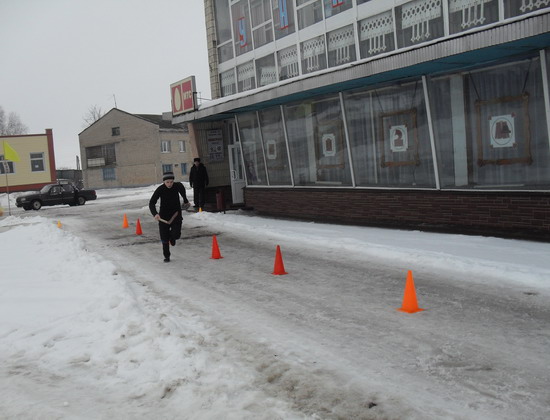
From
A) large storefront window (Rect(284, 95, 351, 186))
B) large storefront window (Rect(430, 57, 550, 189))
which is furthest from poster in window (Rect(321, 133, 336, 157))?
large storefront window (Rect(430, 57, 550, 189))

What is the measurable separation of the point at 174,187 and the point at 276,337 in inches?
237

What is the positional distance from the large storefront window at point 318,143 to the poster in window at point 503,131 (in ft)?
15.4

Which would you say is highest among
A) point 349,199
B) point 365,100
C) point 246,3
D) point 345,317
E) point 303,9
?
point 246,3

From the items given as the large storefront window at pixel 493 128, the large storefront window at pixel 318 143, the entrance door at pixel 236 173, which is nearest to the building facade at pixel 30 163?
the entrance door at pixel 236 173

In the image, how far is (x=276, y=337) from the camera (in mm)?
5727

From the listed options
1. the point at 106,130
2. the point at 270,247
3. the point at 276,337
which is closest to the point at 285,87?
the point at 270,247

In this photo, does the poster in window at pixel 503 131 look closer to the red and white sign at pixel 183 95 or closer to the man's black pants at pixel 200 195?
the man's black pants at pixel 200 195

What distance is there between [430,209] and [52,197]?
27526 mm

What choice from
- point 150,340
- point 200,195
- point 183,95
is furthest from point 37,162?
point 150,340

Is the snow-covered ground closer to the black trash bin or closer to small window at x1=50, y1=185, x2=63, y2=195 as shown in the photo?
the black trash bin

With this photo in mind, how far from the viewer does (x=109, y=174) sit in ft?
218

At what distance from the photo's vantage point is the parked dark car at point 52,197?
32.3 metres

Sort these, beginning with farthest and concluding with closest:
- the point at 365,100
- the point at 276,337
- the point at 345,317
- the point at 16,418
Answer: the point at 365,100 < the point at 345,317 < the point at 276,337 < the point at 16,418

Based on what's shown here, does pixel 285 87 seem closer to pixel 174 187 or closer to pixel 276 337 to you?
pixel 174 187
